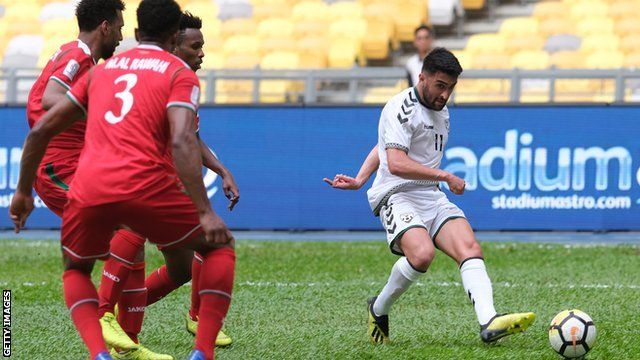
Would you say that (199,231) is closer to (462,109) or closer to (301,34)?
(462,109)

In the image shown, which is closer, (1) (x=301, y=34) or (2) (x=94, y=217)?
(2) (x=94, y=217)

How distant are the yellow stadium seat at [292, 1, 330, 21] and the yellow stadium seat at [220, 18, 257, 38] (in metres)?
0.78

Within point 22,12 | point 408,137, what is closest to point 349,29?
point 22,12

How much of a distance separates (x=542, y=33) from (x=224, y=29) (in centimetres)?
551

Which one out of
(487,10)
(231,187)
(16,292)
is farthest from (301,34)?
(231,187)

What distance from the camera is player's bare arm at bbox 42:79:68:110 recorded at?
6.67 metres

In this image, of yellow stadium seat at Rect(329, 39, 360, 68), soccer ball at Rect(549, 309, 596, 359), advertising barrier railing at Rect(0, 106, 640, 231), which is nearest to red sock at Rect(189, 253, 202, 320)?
soccer ball at Rect(549, 309, 596, 359)

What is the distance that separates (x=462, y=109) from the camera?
592 inches

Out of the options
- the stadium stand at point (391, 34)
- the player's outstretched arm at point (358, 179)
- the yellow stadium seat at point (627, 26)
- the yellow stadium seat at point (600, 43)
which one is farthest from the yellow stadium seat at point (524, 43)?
the player's outstretched arm at point (358, 179)

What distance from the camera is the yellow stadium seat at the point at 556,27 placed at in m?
19.3

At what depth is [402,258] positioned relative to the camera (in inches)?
296

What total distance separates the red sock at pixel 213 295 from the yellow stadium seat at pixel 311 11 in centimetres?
1481

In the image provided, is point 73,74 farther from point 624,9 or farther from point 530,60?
point 624,9

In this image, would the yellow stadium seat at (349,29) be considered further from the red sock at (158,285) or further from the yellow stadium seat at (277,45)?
the red sock at (158,285)
